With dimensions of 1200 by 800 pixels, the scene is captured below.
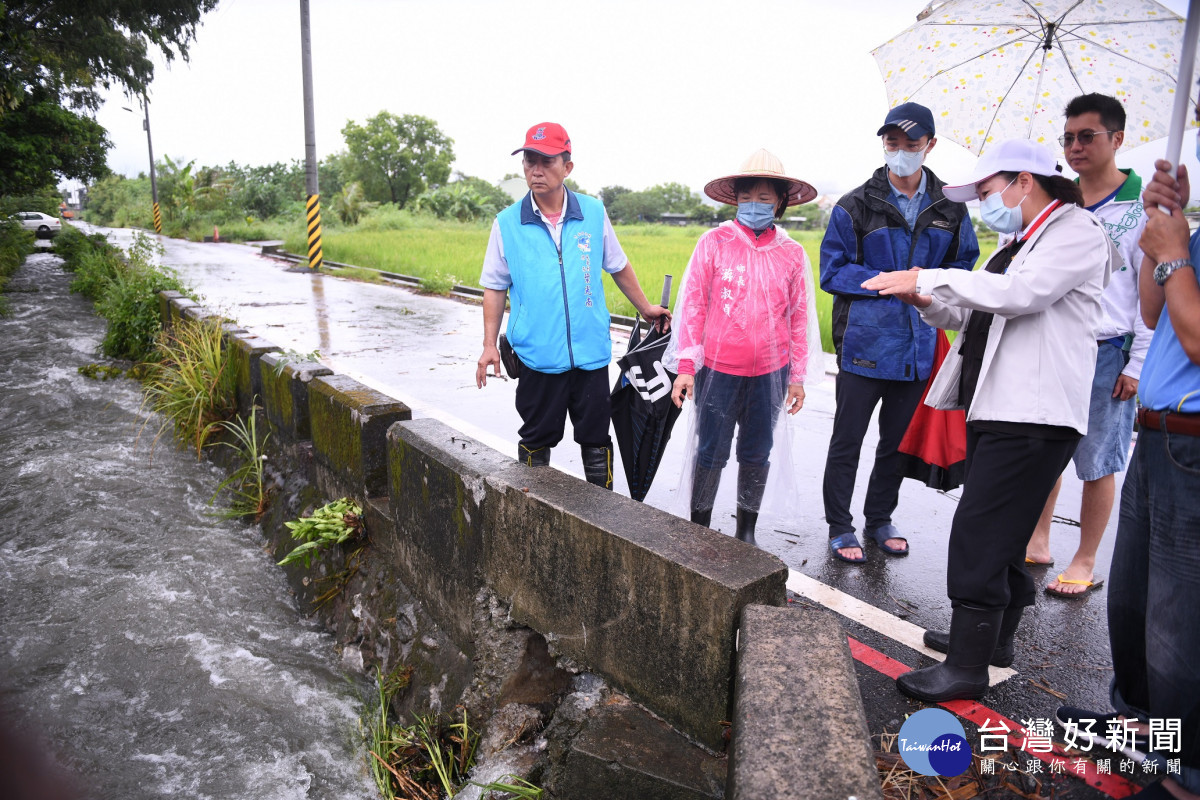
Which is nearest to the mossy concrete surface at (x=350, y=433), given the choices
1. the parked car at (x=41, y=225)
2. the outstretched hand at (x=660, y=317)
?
the outstretched hand at (x=660, y=317)

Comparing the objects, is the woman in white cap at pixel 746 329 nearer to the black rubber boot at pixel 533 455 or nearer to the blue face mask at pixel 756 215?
the blue face mask at pixel 756 215

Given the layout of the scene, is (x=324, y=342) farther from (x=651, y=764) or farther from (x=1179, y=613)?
(x=1179, y=613)

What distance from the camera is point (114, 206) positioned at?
2539 inches

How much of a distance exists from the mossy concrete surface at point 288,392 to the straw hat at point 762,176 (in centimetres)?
256

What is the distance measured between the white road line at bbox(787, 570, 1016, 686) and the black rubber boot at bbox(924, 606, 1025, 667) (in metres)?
0.03

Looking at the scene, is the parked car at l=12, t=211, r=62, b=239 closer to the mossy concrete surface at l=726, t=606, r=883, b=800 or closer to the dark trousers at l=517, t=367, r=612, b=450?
the dark trousers at l=517, t=367, r=612, b=450

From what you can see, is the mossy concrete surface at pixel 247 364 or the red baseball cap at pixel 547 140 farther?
the mossy concrete surface at pixel 247 364

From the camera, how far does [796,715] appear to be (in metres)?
1.70

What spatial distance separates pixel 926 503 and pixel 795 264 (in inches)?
72.7

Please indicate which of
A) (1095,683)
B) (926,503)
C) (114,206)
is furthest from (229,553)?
(114,206)

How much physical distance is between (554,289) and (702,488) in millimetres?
1134

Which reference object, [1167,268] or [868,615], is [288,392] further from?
[1167,268]

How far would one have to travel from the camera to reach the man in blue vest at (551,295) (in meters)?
3.37

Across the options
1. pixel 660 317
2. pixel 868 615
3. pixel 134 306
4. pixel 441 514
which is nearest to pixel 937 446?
pixel 868 615
